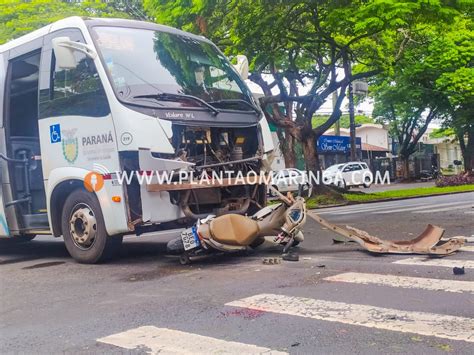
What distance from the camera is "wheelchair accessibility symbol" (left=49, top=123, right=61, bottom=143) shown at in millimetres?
7547

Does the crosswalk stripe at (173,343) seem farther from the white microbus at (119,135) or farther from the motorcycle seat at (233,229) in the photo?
the white microbus at (119,135)

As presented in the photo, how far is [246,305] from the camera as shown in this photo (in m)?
4.83

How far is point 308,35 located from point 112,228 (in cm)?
1162

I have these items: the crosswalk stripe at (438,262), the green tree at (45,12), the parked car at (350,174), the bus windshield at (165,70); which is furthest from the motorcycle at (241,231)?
the parked car at (350,174)

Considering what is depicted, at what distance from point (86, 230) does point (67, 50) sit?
2.32 meters

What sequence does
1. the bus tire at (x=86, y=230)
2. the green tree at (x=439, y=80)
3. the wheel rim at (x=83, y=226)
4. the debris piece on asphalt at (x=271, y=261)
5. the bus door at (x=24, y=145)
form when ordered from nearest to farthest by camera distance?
1. the debris piece on asphalt at (x=271, y=261)
2. the bus tire at (x=86, y=230)
3. the wheel rim at (x=83, y=226)
4. the bus door at (x=24, y=145)
5. the green tree at (x=439, y=80)

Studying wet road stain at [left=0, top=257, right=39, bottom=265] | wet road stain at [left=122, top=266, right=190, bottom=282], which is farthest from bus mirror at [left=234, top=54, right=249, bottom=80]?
wet road stain at [left=0, top=257, right=39, bottom=265]

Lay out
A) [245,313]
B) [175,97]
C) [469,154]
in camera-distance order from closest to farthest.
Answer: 1. [245,313]
2. [175,97]
3. [469,154]

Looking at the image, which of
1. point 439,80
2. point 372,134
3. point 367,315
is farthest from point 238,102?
point 372,134

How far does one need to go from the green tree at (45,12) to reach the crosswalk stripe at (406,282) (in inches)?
575

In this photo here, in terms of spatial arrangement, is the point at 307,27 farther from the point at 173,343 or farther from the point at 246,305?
the point at 173,343

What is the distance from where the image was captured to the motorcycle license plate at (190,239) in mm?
6781

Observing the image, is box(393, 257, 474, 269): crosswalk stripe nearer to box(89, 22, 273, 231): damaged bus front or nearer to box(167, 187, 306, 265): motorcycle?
box(167, 187, 306, 265): motorcycle

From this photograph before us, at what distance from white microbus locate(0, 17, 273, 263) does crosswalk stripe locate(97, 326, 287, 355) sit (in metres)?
2.62
